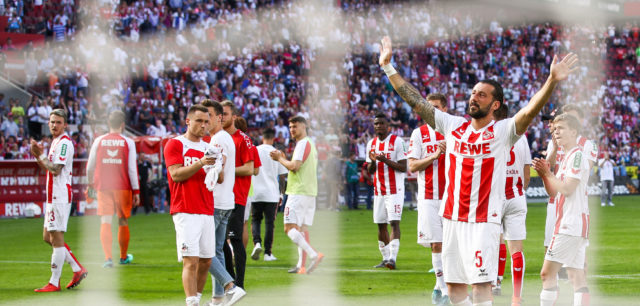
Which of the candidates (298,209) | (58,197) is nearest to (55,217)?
(58,197)

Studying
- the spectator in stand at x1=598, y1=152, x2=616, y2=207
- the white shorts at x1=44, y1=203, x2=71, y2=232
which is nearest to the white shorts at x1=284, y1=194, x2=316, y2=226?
the white shorts at x1=44, y1=203, x2=71, y2=232

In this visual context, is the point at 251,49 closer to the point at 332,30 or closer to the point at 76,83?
the point at 76,83

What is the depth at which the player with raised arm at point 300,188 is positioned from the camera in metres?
11.0

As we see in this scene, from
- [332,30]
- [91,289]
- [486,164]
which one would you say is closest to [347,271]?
[91,289]

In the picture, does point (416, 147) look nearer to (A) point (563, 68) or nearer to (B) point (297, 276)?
(B) point (297, 276)

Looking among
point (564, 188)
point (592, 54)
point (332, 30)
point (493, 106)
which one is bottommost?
point (564, 188)

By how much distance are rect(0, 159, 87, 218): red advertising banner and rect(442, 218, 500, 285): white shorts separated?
55.9 ft

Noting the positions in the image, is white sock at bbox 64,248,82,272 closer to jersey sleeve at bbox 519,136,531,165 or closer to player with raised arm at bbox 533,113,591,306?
jersey sleeve at bbox 519,136,531,165

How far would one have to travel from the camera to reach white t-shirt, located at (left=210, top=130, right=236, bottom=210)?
25.1ft

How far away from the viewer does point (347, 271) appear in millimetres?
11008

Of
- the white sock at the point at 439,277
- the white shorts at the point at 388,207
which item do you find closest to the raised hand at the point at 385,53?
the white sock at the point at 439,277

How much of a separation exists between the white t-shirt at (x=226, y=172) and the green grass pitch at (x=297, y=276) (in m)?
1.28

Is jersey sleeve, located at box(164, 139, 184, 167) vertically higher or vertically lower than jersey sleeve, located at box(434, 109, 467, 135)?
lower

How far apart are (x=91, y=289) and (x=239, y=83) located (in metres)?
14.0
